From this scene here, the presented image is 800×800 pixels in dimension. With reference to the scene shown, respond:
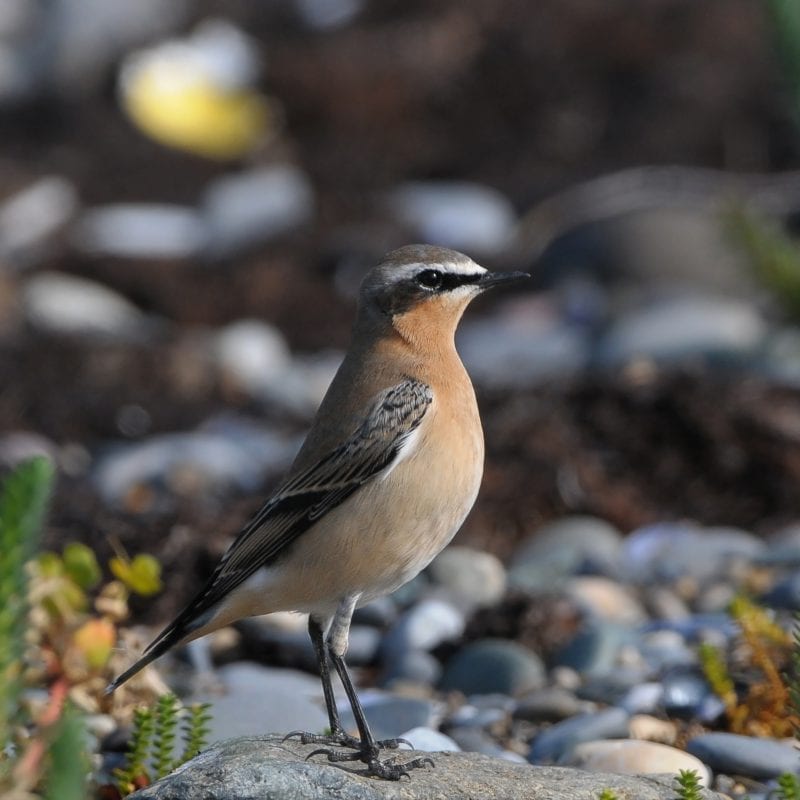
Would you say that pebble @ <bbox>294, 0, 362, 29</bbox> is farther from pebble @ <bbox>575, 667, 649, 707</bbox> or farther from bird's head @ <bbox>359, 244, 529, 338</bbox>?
pebble @ <bbox>575, 667, 649, 707</bbox>

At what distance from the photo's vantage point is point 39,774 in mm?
3600

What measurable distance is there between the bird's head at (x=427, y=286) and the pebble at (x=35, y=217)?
8.46m

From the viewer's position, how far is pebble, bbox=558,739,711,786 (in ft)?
17.0

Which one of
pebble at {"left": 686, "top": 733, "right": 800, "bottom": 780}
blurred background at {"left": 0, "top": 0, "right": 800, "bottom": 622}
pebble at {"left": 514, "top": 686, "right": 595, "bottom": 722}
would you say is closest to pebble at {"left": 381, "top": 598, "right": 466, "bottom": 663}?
pebble at {"left": 514, "top": 686, "right": 595, "bottom": 722}

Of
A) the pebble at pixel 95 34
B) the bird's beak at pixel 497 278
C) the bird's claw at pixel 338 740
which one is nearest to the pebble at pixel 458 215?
the pebble at pixel 95 34

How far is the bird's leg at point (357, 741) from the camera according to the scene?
185 inches

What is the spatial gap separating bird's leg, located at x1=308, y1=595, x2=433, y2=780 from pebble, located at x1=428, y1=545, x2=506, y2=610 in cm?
194

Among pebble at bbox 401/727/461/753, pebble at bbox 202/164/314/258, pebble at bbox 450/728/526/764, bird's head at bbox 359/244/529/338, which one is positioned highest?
pebble at bbox 202/164/314/258

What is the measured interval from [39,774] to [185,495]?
207 inches

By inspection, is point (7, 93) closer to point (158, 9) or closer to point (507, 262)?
point (158, 9)

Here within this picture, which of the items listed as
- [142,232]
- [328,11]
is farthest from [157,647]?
[328,11]

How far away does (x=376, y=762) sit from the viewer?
480cm

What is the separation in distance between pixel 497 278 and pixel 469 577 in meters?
2.25

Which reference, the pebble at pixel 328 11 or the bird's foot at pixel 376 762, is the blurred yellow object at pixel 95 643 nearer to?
the bird's foot at pixel 376 762
